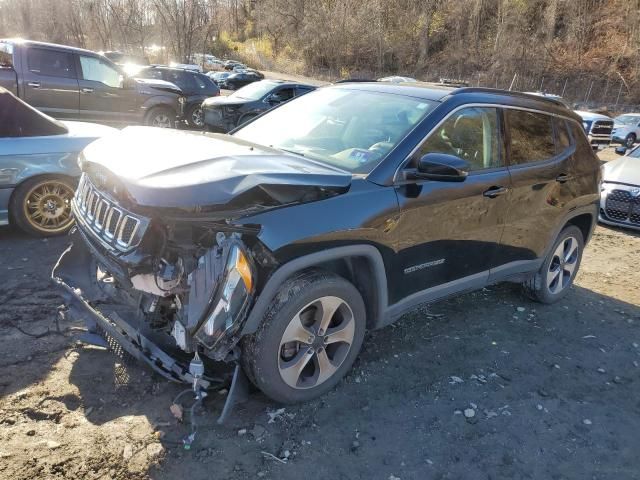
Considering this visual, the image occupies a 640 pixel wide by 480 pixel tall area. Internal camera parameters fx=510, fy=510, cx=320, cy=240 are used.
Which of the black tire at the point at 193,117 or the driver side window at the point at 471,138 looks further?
the black tire at the point at 193,117

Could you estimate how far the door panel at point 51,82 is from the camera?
8.96 meters

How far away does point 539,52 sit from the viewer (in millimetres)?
40906

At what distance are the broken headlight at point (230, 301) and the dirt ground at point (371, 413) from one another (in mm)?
621

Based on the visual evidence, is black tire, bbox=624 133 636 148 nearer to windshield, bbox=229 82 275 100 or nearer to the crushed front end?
windshield, bbox=229 82 275 100

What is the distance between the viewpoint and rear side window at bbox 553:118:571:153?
443 centimetres

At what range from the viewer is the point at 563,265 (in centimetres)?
489

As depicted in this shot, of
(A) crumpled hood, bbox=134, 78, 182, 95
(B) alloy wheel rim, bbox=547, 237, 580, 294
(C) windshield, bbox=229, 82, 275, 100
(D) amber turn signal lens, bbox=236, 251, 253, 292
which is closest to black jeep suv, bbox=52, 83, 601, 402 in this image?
(D) amber turn signal lens, bbox=236, 251, 253, 292

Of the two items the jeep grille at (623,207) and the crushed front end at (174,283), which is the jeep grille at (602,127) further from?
the crushed front end at (174,283)

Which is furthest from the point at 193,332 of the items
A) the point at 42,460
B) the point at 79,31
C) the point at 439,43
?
the point at 439,43

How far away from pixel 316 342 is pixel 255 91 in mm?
10837

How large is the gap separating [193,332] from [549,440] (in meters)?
2.14

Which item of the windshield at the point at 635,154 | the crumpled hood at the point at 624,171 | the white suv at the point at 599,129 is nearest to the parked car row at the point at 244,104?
the crumpled hood at the point at 624,171

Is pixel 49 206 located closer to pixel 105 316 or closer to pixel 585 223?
pixel 105 316

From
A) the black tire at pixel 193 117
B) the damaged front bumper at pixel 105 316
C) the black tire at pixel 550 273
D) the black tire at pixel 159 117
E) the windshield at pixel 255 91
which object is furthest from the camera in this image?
the black tire at pixel 193 117
